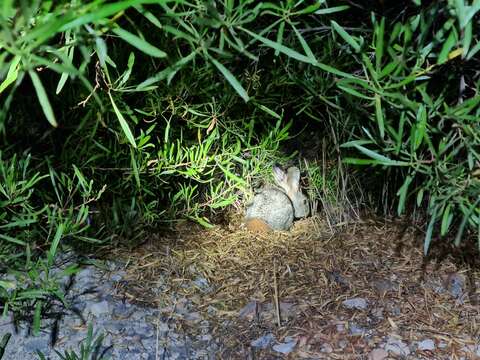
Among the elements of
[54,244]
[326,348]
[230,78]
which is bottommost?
[326,348]

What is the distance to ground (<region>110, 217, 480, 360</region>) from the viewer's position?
1.71m

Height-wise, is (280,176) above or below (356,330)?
above

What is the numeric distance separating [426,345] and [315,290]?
1.17ft

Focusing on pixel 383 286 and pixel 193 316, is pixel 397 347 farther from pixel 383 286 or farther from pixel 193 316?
pixel 193 316

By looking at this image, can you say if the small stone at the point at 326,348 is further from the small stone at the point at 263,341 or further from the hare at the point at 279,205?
the hare at the point at 279,205

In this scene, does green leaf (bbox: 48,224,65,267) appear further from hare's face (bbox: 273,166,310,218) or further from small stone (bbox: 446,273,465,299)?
small stone (bbox: 446,273,465,299)

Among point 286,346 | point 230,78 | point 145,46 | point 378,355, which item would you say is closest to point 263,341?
point 286,346

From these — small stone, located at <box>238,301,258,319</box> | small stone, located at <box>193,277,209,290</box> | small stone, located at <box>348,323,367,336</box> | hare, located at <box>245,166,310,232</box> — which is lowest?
small stone, located at <box>348,323,367,336</box>

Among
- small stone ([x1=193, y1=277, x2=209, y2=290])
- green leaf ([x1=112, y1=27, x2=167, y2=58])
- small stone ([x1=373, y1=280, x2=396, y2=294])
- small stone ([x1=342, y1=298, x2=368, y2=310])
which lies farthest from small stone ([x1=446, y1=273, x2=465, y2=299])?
green leaf ([x1=112, y1=27, x2=167, y2=58])

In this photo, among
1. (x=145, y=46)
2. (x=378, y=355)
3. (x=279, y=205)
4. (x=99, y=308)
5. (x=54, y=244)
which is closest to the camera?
(x=145, y=46)

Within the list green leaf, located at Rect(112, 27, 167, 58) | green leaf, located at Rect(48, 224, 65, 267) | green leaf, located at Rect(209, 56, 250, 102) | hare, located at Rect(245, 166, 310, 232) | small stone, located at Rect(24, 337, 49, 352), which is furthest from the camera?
hare, located at Rect(245, 166, 310, 232)

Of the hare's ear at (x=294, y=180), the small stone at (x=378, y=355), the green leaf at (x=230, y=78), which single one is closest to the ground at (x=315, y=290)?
the small stone at (x=378, y=355)

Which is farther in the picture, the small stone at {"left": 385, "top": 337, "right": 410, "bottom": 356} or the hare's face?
the hare's face

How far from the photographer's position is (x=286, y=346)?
5.58 ft
